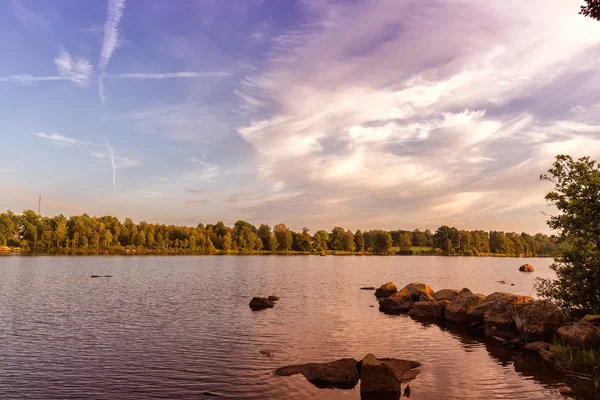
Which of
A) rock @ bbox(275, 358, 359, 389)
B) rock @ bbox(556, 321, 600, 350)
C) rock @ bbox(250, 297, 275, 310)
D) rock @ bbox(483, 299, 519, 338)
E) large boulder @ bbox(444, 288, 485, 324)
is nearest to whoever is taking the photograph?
rock @ bbox(275, 358, 359, 389)

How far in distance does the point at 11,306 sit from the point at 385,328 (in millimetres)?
39551

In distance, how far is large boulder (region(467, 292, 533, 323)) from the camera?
35625mm

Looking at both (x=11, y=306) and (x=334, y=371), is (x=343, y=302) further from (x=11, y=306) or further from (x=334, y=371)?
(x=11, y=306)

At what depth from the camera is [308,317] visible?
41.1 meters

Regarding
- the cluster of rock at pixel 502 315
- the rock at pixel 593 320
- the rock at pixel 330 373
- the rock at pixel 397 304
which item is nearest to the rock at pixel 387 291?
the cluster of rock at pixel 502 315

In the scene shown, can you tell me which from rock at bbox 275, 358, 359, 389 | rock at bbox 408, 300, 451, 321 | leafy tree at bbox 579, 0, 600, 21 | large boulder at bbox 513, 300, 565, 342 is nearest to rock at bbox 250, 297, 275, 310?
rock at bbox 408, 300, 451, 321

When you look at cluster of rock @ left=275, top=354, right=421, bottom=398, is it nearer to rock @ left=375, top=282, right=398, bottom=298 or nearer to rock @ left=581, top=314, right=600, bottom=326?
rock @ left=581, top=314, right=600, bottom=326

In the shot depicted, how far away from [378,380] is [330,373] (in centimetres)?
273

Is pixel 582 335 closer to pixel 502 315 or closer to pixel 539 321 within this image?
pixel 539 321

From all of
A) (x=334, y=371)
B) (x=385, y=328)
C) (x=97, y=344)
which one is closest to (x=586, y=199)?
(x=385, y=328)

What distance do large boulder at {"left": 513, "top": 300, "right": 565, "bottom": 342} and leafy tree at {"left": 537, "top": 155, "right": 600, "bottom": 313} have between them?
1772 mm

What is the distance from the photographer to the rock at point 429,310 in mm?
42656

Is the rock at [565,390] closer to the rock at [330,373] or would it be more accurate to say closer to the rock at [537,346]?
the rock at [537,346]

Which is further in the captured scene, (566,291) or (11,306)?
(11,306)
